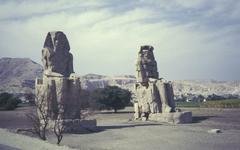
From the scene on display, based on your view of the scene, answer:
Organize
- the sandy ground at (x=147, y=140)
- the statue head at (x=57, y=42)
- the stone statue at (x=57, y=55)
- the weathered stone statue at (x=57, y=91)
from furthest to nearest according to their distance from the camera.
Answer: the statue head at (x=57, y=42)
the stone statue at (x=57, y=55)
the weathered stone statue at (x=57, y=91)
the sandy ground at (x=147, y=140)

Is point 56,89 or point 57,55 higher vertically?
point 57,55

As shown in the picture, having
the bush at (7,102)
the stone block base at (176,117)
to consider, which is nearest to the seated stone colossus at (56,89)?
the stone block base at (176,117)

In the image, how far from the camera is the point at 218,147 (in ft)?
57.3

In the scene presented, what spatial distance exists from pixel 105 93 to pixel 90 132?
90.3ft

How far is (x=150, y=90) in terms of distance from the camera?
33.0 m

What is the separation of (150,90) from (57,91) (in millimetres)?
9564

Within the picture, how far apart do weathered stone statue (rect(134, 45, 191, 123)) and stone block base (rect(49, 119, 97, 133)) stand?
8.39 meters

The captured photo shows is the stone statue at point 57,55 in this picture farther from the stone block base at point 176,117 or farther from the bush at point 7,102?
the bush at point 7,102

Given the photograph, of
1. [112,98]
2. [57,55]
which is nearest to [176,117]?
[57,55]

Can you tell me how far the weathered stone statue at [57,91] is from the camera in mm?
25300

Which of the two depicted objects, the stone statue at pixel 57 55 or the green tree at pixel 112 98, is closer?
the stone statue at pixel 57 55

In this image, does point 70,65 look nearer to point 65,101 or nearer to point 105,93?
point 65,101

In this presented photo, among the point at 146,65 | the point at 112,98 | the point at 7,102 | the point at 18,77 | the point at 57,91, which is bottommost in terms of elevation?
the point at 57,91

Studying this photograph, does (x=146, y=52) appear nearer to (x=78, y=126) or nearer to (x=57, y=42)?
(x=57, y=42)
